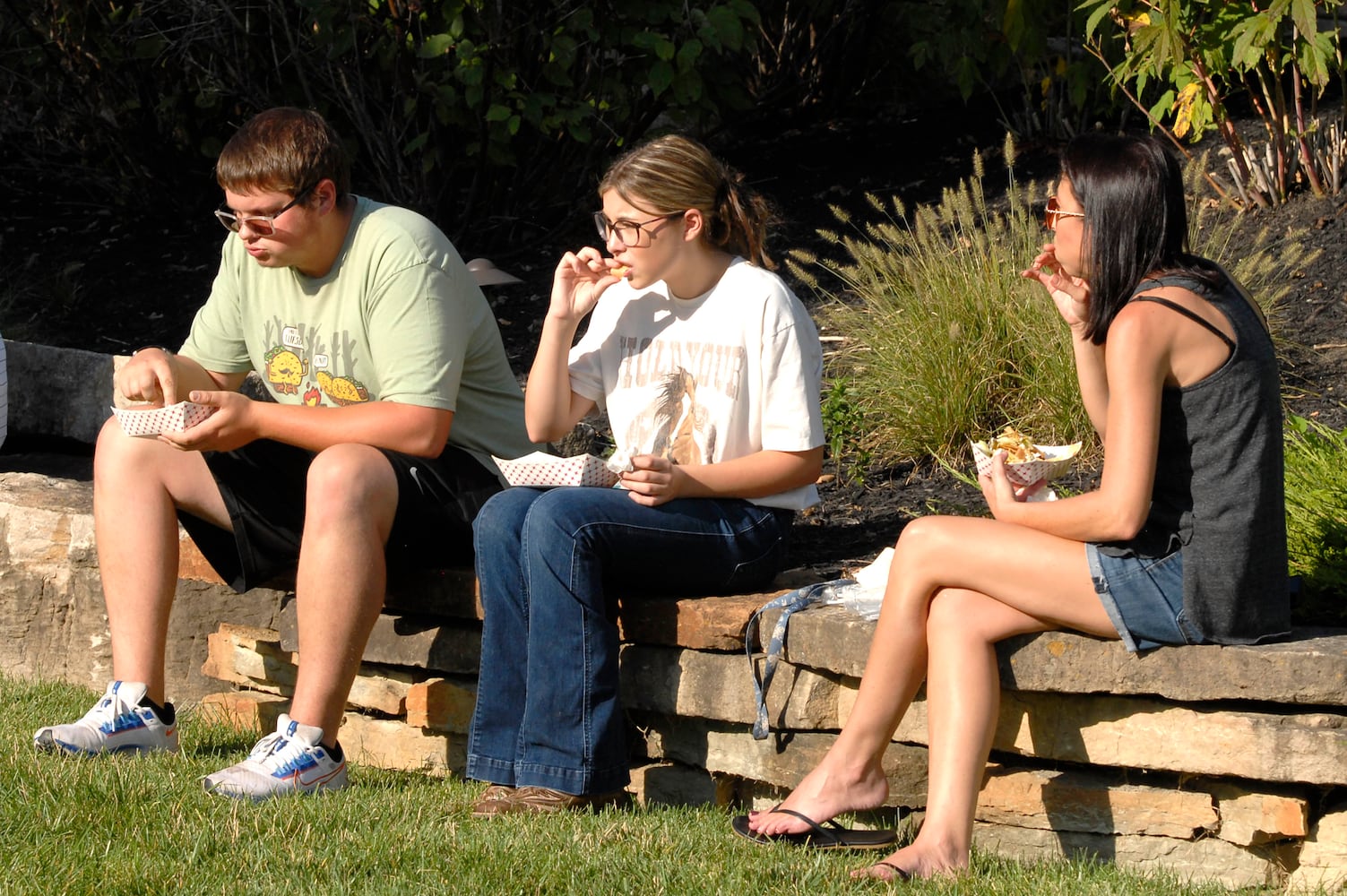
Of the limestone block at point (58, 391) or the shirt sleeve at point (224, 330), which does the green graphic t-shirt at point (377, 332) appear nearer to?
the shirt sleeve at point (224, 330)

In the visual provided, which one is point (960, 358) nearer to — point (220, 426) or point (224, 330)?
point (224, 330)

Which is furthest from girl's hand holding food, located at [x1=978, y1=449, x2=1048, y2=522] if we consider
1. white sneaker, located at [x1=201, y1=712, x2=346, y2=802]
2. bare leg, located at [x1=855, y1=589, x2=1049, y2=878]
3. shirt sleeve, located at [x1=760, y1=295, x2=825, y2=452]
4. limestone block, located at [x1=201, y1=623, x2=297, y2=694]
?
limestone block, located at [x1=201, y1=623, x2=297, y2=694]

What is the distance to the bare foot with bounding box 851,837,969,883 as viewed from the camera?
267cm

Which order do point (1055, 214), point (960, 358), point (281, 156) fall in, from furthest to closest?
point (960, 358)
point (281, 156)
point (1055, 214)

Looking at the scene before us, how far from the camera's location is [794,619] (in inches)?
123

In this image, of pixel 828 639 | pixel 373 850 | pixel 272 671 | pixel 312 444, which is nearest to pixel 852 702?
pixel 828 639

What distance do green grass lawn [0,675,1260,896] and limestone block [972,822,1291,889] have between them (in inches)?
2.4

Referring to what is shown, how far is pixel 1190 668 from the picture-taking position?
9.05 ft

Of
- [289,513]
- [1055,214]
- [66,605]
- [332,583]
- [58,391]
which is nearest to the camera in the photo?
[1055,214]

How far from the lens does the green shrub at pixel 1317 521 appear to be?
3.23 meters

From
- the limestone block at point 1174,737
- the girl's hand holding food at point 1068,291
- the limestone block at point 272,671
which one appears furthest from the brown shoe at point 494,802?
the girl's hand holding food at point 1068,291

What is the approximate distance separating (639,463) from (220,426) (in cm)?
96

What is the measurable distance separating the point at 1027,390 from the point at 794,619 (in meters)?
1.94

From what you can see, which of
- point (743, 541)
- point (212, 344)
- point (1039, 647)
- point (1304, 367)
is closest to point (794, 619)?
point (743, 541)
